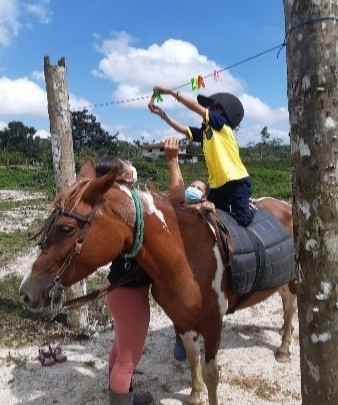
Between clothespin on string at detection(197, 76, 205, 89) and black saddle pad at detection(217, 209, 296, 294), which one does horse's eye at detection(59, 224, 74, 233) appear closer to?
black saddle pad at detection(217, 209, 296, 294)

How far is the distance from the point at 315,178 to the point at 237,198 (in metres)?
1.83

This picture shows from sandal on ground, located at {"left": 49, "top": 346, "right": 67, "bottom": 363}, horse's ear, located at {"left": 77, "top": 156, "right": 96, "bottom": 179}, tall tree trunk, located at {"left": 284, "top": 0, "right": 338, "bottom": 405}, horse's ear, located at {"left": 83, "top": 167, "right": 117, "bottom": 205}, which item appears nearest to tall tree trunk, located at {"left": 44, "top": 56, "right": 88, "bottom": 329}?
sandal on ground, located at {"left": 49, "top": 346, "right": 67, "bottom": 363}

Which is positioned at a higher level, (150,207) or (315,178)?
(315,178)

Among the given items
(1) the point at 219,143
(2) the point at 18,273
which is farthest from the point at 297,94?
(2) the point at 18,273

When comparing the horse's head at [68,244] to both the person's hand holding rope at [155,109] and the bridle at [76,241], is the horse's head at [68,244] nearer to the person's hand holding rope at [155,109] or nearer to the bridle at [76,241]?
the bridle at [76,241]

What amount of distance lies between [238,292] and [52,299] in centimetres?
140

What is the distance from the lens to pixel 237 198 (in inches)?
139

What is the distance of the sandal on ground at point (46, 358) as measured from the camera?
14.9ft

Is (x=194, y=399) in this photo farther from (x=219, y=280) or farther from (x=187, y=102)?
(x=187, y=102)

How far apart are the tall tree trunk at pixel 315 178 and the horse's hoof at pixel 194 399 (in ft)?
6.68

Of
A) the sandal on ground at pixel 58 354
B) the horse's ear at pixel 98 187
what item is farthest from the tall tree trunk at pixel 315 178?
the sandal on ground at pixel 58 354

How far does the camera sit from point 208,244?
3160 mm

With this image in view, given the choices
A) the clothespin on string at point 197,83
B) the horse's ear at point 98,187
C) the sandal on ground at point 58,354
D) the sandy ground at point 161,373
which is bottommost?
the sandy ground at point 161,373

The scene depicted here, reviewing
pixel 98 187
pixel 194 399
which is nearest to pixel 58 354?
pixel 194 399
